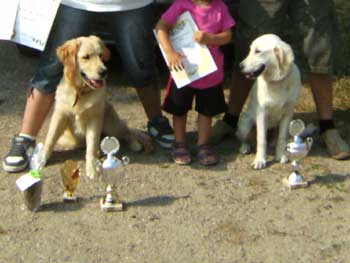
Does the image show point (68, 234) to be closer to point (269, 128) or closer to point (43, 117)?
point (43, 117)

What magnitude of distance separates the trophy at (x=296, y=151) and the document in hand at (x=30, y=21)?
163 centimetres

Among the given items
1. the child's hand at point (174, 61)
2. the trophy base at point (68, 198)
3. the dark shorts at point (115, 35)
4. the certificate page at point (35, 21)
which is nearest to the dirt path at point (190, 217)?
the trophy base at point (68, 198)

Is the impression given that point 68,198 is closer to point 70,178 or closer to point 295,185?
point 70,178

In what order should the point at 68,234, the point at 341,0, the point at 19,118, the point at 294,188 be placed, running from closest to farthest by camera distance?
the point at 68,234 < the point at 294,188 < the point at 19,118 < the point at 341,0

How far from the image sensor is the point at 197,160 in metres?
4.75

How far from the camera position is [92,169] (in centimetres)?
448

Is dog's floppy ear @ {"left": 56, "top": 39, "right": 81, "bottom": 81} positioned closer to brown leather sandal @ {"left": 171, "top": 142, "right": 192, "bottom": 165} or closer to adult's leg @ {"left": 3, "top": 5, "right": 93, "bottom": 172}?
adult's leg @ {"left": 3, "top": 5, "right": 93, "bottom": 172}

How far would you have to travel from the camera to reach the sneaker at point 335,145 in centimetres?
481

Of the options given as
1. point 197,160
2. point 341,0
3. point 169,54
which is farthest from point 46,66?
point 341,0

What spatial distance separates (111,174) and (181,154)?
2.81ft

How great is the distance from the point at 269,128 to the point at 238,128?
0.21 m

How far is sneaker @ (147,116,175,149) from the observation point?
495cm

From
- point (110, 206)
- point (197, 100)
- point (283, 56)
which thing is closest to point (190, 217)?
point (110, 206)

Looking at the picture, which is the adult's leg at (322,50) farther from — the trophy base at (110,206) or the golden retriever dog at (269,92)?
the trophy base at (110,206)
